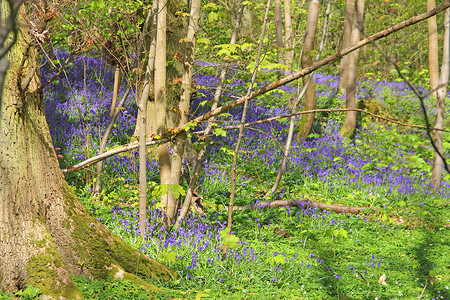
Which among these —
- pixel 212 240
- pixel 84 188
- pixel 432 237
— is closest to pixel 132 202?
pixel 84 188

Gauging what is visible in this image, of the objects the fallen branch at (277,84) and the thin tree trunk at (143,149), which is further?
the thin tree trunk at (143,149)

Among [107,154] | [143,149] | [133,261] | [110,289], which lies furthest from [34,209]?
[143,149]

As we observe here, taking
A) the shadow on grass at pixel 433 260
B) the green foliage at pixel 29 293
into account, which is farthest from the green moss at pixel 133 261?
the shadow on grass at pixel 433 260

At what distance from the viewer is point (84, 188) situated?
567 cm

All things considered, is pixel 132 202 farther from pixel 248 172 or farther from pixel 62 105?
pixel 62 105

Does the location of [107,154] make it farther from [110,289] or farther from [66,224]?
[110,289]

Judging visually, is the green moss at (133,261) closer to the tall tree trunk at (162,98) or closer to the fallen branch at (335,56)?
the tall tree trunk at (162,98)

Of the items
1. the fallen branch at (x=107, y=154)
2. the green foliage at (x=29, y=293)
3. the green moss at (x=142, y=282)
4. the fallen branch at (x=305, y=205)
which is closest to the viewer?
the green foliage at (x=29, y=293)

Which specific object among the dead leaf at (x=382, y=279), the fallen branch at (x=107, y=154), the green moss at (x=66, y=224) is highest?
the fallen branch at (x=107, y=154)

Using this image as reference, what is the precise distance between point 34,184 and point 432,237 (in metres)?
4.92

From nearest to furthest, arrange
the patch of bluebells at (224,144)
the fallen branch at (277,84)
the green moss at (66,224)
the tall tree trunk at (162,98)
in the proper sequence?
1. the fallen branch at (277,84)
2. the green moss at (66,224)
3. the tall tree trunk at (162,98)
4. the patch of bluebells at (224,144)

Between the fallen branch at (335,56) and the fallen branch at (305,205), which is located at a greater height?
the fallen branch at (335,56)

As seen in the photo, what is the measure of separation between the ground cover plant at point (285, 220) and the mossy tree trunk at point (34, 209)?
0.82 ft

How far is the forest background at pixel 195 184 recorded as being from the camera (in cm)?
268
